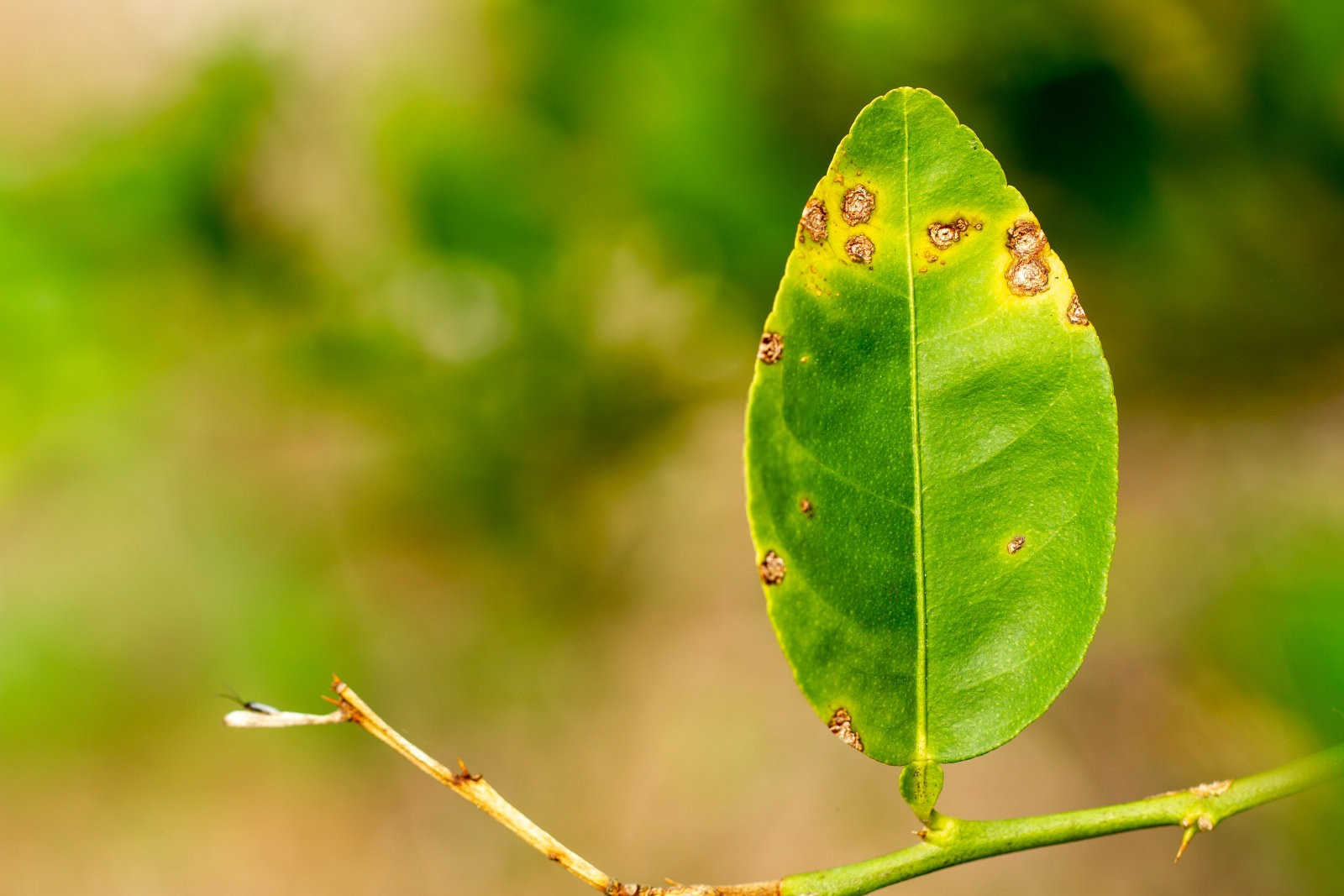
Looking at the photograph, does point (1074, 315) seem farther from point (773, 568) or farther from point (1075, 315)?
point (773, 568)

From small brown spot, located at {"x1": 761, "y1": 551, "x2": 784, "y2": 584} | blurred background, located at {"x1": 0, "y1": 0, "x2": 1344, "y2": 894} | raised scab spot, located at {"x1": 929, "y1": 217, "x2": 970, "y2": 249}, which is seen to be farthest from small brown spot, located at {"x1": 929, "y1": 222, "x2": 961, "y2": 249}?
blurred background, located at {"x1": 0, "y1": 0, "x2": 1344, "y2": 894}

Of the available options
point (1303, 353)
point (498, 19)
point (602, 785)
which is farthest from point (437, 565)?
point (1303, 353)

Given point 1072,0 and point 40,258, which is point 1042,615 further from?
point 40,258

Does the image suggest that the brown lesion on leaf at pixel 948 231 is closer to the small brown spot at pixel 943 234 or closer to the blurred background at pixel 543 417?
the small brown spot at pixel 943 234

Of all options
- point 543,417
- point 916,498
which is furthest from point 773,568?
point 543,417

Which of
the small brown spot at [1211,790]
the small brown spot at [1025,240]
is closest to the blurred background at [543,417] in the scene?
the small brown spot at [1211,790]

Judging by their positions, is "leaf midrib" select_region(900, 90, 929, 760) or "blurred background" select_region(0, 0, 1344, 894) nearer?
"leaf midrib" select_region(900, 90, 929, 760)

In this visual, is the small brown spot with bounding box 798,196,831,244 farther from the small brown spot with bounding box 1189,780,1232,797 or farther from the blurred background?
the blurred background
